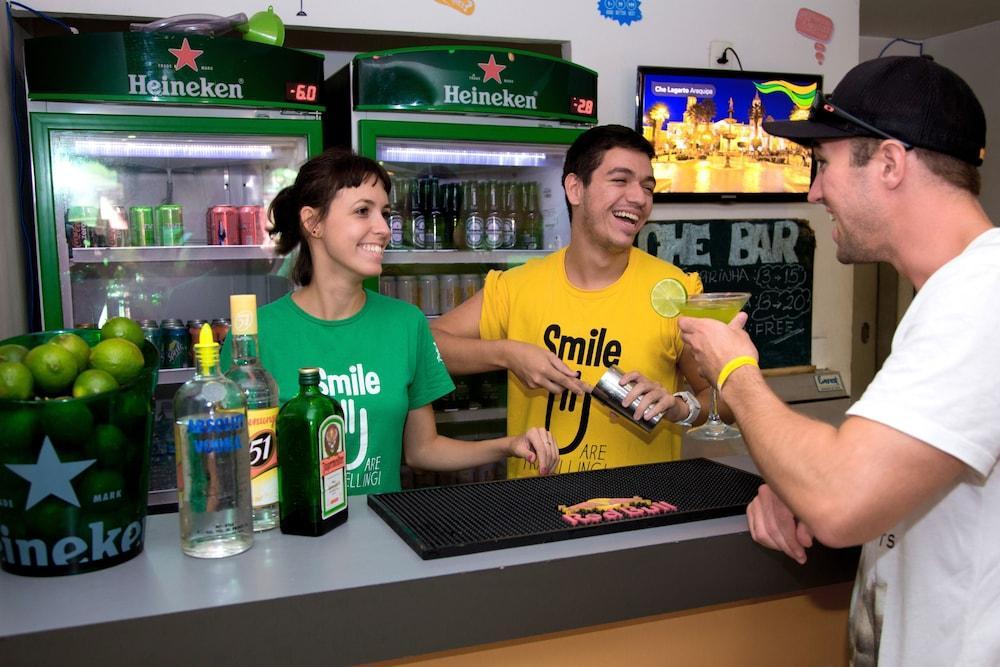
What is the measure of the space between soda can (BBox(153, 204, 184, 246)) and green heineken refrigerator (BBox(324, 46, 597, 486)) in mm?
726

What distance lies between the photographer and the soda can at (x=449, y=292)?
3.75 metres

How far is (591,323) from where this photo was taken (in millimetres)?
2518

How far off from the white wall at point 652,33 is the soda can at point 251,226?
817mm

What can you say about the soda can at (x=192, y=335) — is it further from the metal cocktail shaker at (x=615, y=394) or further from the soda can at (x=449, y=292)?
the metal cocktail shaker at (x=615, y=394)

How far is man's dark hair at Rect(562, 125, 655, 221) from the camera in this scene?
2.63m

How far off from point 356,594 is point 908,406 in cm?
80

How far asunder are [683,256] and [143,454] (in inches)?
134

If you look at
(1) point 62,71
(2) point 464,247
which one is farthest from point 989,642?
(1) point 62,71

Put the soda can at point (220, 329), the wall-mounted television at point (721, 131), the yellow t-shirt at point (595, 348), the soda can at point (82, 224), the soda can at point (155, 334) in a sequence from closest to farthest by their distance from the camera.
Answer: the yellow t-shirt at point (595, 348) → the soda can at point (82, 224) → the soda can at point (155, 334) → the soda can at point (220, 329) → the wall-mounted television at point (721, 131)

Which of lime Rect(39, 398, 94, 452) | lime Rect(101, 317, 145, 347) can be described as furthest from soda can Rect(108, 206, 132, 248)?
lime Rect(39, 398, 94, 452)

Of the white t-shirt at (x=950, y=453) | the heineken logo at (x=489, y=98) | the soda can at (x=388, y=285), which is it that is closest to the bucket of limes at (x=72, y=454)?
the white t-shirt at (x=950, y=453)

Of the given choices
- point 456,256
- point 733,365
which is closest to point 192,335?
point 456,256

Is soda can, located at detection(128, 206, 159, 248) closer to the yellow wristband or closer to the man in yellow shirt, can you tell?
the man in yellow shirt

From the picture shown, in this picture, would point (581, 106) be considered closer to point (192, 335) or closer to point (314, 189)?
point (314, 189)
